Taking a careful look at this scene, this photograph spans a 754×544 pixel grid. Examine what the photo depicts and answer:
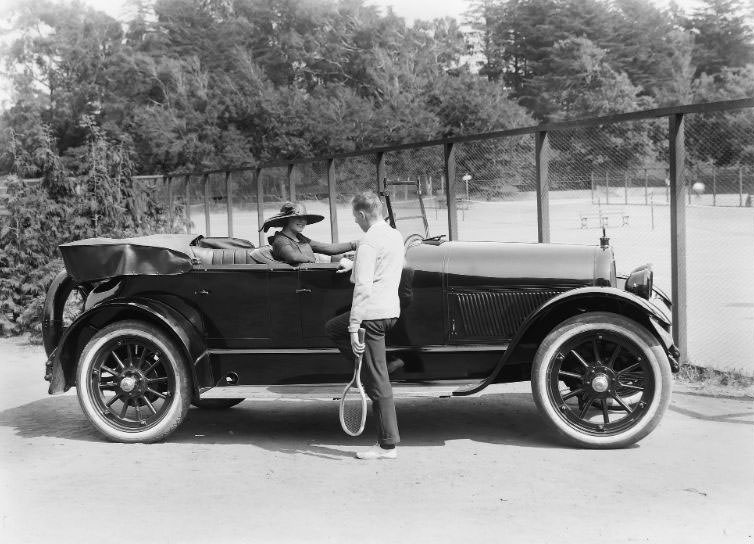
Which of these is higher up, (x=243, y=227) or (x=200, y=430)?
(x=243, y=227)

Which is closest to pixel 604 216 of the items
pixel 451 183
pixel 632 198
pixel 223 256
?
pixel 632 198

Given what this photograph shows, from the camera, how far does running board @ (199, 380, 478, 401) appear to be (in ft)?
19.1

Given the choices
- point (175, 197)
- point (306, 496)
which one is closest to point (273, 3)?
point (175, 197)

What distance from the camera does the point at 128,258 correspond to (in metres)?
6.30

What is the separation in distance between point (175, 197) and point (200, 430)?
14.4 meters

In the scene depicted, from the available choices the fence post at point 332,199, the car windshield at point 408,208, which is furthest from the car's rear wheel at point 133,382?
the fence post at point 332,199

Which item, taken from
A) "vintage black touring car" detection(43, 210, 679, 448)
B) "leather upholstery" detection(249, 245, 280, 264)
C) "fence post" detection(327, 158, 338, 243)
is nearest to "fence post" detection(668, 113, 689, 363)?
"vintage black touring car" detection(43, 210, 679, 448)

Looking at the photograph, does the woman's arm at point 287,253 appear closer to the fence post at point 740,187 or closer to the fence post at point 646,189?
the fence post at point 646,189

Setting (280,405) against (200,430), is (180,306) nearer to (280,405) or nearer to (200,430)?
(200,430)

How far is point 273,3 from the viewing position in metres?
15.1

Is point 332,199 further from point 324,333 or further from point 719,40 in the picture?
point 719,40

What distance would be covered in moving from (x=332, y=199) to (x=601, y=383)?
729cm

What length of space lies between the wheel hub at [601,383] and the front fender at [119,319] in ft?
8.52

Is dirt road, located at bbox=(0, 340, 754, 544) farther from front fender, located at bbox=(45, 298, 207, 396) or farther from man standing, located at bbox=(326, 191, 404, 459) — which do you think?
front fender, located at bbox=(45, 298, 207, 396)
